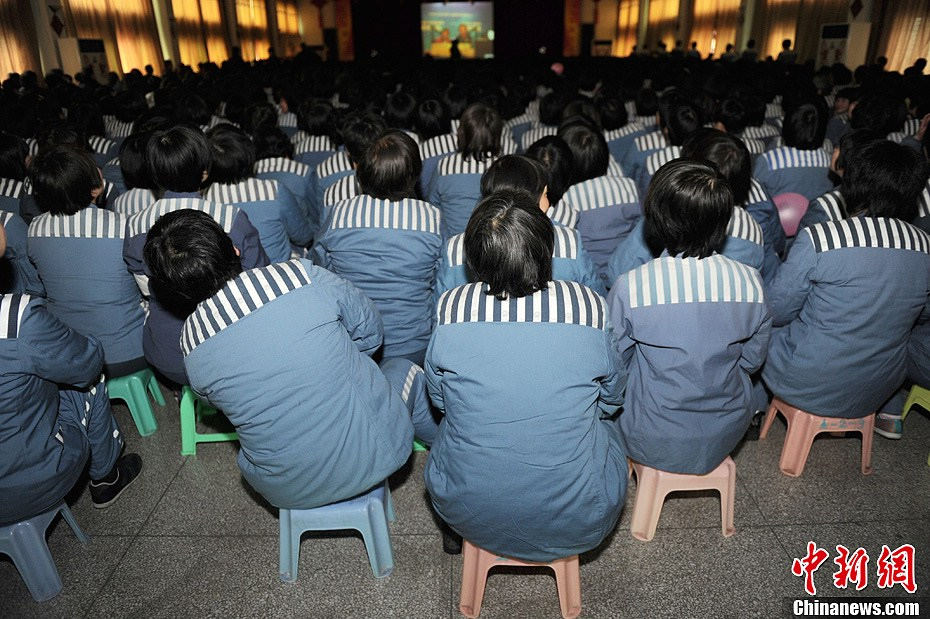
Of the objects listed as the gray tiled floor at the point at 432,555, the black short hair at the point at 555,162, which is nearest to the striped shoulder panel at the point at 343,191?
the black short hair at the point at 555,162

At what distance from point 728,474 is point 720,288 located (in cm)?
64

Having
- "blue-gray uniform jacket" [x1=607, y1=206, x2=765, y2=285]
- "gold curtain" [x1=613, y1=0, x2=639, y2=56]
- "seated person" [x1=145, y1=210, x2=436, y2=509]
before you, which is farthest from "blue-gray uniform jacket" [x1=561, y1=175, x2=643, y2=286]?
"gold curtain" [x1=613, y1=0, x2=639, y2=56]

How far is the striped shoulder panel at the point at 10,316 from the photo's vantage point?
4.65 feet

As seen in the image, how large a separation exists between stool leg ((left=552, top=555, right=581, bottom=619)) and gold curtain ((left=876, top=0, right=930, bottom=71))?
1125cm

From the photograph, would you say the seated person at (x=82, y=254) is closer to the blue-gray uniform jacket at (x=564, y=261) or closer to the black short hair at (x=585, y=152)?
the blue-gray uniform jacket at (x=564, y=261)

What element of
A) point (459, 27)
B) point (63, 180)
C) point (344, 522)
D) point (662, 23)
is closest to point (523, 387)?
point (344, 522)

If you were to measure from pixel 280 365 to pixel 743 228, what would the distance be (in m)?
1.65

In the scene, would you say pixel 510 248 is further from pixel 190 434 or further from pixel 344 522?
pixel 190 434

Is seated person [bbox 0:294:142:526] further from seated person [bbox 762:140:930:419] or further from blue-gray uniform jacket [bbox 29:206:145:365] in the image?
seated person [bbox 762:140:930:419]

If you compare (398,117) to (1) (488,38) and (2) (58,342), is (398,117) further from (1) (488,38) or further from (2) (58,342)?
(1) (488,38)

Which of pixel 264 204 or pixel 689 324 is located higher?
pixel 264 204

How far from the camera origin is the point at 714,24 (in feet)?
50.4

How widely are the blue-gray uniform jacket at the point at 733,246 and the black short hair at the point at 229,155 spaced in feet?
5.50

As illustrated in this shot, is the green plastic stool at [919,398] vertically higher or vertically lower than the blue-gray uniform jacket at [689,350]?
lower
